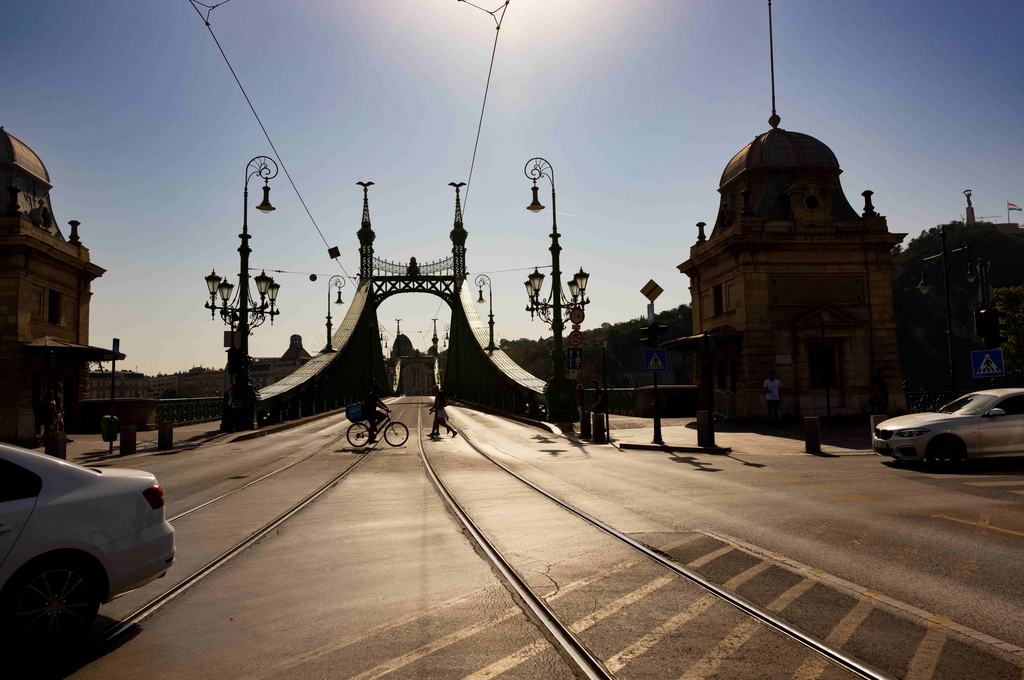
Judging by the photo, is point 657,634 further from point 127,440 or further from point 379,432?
point 127,440

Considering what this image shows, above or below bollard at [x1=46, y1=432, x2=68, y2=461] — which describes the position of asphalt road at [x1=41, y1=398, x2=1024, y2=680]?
below

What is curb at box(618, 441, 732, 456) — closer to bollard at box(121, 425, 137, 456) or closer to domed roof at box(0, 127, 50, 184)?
bollard at box(121, 425, 137, 456)

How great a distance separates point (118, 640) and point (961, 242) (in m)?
108

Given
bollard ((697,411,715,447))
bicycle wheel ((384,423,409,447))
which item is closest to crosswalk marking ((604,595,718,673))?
bollard ((697,411,715,447))

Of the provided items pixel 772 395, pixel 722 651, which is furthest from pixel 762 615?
pixel 772 395

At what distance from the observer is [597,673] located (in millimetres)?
3594

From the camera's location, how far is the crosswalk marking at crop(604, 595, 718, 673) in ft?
12.3

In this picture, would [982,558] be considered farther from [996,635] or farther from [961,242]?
[961,242]

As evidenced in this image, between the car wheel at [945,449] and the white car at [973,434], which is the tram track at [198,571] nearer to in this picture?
the white car at [973,434]

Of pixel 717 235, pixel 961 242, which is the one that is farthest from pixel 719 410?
pixel 961 242

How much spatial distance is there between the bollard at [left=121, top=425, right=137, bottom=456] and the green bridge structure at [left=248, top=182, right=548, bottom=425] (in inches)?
280

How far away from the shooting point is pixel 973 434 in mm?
12320

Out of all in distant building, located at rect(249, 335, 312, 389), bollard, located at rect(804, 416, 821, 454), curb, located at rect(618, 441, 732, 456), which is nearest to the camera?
bollard, located at rect(804, 416, 821, 454)

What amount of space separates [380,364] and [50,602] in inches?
2807
